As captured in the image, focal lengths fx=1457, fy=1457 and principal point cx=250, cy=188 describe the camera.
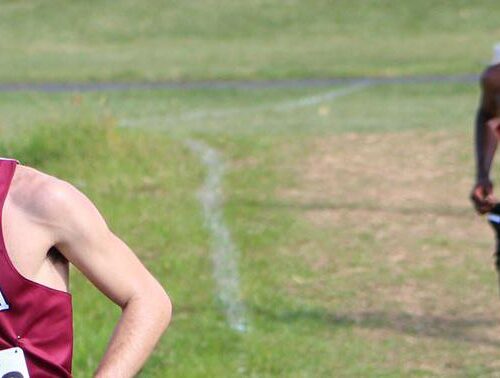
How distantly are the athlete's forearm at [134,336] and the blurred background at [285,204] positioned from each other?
3.30 m

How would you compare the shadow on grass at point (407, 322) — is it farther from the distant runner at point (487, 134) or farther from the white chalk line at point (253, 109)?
the white chalk line at point (253, 109)

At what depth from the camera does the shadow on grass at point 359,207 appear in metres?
12.2

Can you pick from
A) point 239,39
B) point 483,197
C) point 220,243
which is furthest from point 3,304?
point 239,39

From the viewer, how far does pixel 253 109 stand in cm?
2231

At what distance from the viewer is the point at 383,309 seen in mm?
8445

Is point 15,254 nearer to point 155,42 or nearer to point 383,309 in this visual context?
point 383,309

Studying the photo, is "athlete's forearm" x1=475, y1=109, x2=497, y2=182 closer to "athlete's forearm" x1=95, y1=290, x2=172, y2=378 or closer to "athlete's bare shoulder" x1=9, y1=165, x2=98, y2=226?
"athlete's forearm" x1=95, y1=290, x2=172, y2=378

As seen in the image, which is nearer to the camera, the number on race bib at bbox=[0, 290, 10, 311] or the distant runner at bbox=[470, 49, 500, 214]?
the number on race bib at bbox=[0, 290, 10, 311]

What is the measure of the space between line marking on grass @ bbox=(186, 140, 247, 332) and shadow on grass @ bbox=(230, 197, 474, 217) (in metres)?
0.36

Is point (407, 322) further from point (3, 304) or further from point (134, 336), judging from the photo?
point (3, 304)

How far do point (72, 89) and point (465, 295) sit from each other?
18351 millimetres

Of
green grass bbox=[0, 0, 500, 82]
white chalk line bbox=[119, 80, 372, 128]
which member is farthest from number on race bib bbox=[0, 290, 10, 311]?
green grass bbox=[0, 0, 500, 82]

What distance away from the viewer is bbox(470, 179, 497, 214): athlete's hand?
7.40 meters

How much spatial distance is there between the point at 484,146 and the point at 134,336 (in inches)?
187
